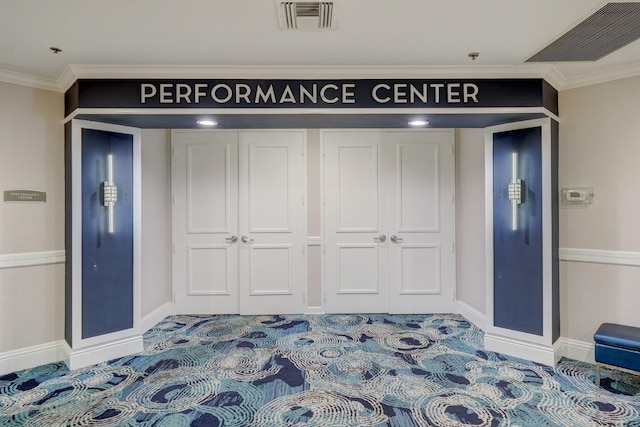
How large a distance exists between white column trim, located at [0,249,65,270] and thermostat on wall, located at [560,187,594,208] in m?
4.66

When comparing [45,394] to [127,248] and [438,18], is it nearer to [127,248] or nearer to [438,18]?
[127,248]

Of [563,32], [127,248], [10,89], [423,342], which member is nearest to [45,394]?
[127,248]

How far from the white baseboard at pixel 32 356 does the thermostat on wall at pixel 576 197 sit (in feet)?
15.7

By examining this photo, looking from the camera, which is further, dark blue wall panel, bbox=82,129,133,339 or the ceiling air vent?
dark blue wall panel, bbox=82,129,133,339

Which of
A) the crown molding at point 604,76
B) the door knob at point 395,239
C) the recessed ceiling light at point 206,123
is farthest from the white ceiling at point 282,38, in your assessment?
the door knob at point 395,239

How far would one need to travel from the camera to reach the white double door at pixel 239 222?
14.2 ft

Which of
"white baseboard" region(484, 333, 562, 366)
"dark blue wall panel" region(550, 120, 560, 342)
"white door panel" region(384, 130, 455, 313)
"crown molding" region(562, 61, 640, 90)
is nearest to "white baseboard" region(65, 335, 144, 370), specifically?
"white door panel" region(384, 130, 455, 313)

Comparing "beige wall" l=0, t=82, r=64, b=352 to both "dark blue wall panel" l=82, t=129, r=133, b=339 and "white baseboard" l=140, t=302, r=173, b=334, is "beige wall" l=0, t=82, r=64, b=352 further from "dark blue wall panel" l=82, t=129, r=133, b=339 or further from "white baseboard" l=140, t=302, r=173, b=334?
"white baseboard" l=140, t=302, r=173, b=334

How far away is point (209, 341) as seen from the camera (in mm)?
3512

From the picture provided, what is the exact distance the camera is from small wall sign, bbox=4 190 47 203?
113 inches

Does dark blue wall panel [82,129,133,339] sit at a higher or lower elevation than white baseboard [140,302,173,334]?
higher

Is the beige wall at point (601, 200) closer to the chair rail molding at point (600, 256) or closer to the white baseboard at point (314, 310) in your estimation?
the chair rail molding at point (600, 256)

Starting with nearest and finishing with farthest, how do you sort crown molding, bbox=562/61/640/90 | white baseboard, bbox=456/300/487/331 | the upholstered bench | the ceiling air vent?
1. the ceiling air vent
2. the upholstered bench
3. crown molding, bbox=562/61/640/90
4. white baseboard, bbox=456/300/487/331

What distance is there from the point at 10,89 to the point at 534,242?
4.82 m
